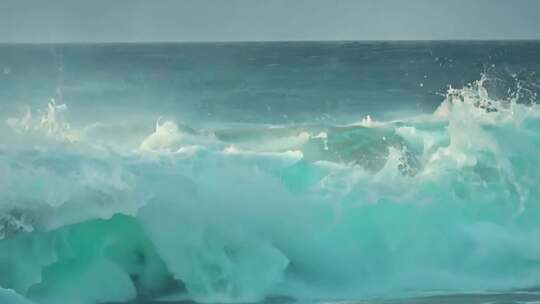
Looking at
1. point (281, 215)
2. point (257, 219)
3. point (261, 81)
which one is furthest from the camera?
point (261, 81)

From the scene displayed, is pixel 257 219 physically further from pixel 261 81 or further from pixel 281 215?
pixel 261 81

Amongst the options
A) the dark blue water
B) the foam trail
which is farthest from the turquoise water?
the dark blue water

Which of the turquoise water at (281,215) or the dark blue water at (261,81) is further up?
the dark blue water at (261,81)

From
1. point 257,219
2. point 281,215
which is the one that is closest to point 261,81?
point 281,215

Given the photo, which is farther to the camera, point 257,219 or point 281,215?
point 281,215

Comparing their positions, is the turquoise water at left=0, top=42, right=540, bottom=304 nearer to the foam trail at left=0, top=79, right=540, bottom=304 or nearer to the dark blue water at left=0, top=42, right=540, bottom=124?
the foam trail at left=0, top=79, right=540, bottom=304

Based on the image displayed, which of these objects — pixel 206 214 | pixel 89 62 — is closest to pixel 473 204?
pixel 206 214

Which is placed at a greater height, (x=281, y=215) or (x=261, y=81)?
(x=261, y=81)

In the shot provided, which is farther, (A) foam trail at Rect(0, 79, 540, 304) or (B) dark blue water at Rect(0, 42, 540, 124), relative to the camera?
(B) dark blue water at Rect(0, 42, 540, 124)

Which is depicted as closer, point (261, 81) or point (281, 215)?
point (281, 215)

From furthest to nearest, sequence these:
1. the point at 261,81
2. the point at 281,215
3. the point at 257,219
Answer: the point at 261,81 < the point at 281,215 < the point at 257,219

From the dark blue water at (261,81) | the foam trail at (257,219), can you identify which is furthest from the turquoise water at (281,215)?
the dark blue water at (261,81)

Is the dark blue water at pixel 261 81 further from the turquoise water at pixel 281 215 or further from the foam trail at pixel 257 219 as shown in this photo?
the foam trail at pixel 257 219
